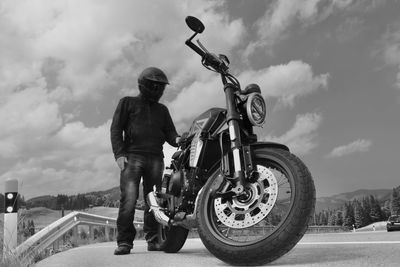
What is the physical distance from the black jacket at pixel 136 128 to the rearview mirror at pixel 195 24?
73.4 inches

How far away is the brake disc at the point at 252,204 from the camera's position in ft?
11.4

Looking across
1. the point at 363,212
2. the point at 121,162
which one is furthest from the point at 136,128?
the point at 363,212

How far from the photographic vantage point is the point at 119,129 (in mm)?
5781

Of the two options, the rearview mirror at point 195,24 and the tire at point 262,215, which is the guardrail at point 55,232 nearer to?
the tire at point 262,215

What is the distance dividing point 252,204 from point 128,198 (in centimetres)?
250

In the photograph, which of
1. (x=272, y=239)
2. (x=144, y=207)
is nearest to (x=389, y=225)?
(x=144, y=207)

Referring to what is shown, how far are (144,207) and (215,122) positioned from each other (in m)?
2.11

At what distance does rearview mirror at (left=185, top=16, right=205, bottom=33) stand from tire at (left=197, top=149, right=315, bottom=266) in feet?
4.45

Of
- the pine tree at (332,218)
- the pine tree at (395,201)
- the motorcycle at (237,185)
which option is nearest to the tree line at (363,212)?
the pine tree at (332,218)

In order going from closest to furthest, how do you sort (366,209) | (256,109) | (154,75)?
1. (256,109)
2. (154,75)
3. (366,209)

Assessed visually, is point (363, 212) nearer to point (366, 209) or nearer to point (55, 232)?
point (366, 209)

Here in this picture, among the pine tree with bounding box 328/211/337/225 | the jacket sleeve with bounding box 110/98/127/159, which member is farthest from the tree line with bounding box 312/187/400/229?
the jacket sleeve with bounding box 110/98/127/159

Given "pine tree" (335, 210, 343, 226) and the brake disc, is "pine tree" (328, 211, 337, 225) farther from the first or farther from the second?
the brake disc

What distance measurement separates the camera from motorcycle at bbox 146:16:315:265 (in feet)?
10.7
